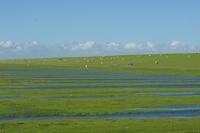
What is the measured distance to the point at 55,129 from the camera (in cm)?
3086

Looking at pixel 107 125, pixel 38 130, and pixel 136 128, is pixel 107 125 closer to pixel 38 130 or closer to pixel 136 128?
pixel 136 128

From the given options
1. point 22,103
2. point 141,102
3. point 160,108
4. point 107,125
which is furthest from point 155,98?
point 107,125

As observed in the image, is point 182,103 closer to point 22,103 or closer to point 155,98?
point 155,98

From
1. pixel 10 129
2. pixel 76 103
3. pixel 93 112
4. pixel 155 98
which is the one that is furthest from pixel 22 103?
pixel 10 129

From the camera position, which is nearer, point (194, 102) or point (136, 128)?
point (136, 128)

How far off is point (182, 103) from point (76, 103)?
9.85 m

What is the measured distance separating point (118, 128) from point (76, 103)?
1841cm

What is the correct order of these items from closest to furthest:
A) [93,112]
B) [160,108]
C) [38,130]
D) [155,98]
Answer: [38,130]
[93,112]
[160,108]
[155,98]

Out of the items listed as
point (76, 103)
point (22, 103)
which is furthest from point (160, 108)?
point (22, 103)

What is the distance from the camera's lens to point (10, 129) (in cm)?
3106

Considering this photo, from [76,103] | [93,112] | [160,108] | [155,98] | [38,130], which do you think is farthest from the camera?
[155,98]

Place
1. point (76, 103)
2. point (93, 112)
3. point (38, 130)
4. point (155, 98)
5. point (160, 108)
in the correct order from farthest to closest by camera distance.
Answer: point (155, 98) < point (76, 103) < point (160, 108) < point (93, 112) < point (38, 130)

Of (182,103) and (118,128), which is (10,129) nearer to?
(118,128)

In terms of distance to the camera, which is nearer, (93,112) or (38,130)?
(38,130)
